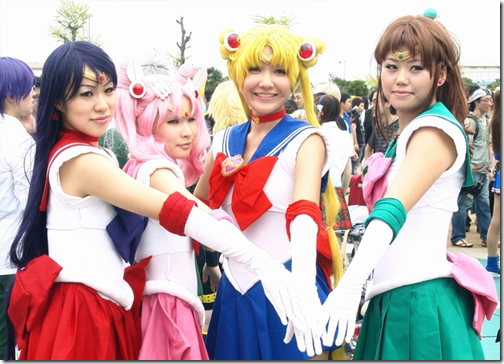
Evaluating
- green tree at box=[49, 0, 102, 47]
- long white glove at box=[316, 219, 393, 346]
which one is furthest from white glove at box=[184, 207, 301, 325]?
green tree at box=[49, 0, 102, 47]

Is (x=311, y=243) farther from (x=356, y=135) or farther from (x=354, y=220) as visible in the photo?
(x=356, y=135)

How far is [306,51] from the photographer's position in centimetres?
208

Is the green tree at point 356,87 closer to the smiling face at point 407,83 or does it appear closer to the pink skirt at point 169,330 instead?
the smiling face at point 407,83

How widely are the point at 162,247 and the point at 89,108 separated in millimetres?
551

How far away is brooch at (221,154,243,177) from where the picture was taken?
2070 mm

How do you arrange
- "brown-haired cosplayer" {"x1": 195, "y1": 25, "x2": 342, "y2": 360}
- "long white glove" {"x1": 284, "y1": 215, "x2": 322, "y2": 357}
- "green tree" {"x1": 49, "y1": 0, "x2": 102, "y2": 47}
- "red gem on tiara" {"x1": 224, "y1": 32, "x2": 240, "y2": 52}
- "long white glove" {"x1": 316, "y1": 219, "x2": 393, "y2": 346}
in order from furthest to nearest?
"green tree" {"x1": 49, "y1": 0, "x2": 102, "y2": 47} < "red gem on tiara" {"x1": 224, "y1": 32, "x2": 240, "y2": 52} < "brown-haired cosplayer" {"x1": 195, "y1": 25, "x2": 342, "y2": 360} < "long white glove" {"x1": 284, "y1": 215, "x2": 322, "y2": 357} < "long white glove" {"x1": 316, "y1": 219, "x2": 393, "y2": 346}

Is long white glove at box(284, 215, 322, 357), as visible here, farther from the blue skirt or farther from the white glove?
the blue skirt

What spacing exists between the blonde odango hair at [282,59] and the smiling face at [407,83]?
365 millimetres


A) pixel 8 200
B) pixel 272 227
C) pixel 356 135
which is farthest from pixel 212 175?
pixel 356 135

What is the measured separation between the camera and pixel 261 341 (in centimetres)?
198

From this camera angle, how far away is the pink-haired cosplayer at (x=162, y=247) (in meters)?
1.91

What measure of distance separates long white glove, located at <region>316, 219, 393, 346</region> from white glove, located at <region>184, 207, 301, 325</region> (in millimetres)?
142

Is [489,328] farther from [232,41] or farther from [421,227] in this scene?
[232,41]

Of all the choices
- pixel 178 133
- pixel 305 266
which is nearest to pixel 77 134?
pixel 178 133
